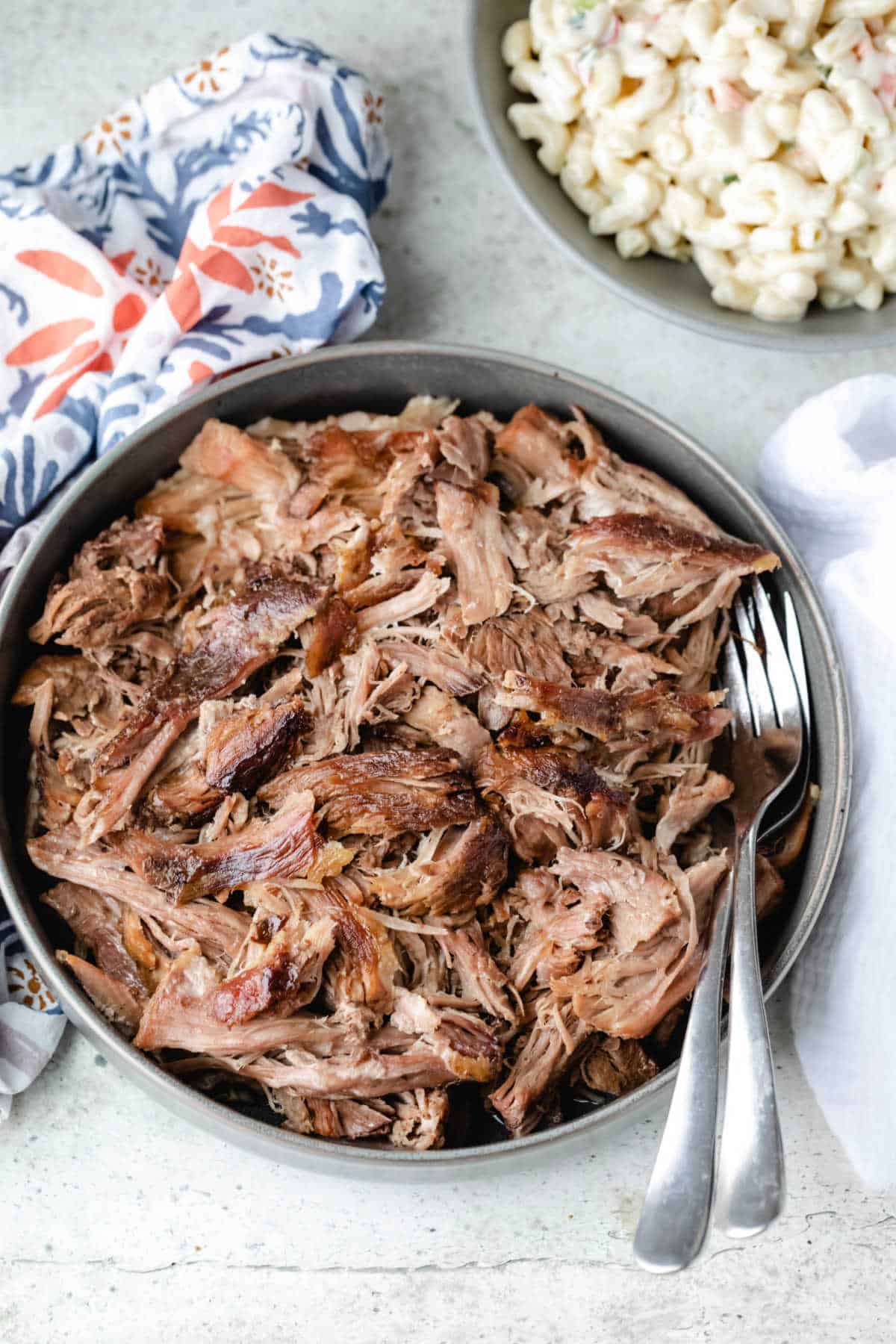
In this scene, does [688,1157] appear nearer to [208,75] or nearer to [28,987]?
[28,987]

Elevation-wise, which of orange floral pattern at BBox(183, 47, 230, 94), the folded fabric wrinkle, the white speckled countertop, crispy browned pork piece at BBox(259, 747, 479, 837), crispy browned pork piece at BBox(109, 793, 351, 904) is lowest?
the white speckled countertop

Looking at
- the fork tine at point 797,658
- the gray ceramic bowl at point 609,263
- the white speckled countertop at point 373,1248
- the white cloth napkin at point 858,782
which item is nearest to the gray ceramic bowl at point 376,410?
the fork tine at point 797,658

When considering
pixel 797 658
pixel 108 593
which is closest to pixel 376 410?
pixel 108 593

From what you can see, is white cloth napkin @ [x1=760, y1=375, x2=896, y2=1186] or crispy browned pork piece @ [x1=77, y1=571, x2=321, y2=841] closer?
crispy browned pork piece @ [x1=77, y1=571, x2=321, y2=841]

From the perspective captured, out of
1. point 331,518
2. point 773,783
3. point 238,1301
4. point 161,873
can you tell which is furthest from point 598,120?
point 238,1301

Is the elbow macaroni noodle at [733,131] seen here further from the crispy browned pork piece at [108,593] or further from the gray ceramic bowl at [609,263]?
the crispy browned pork piece at [108,593]

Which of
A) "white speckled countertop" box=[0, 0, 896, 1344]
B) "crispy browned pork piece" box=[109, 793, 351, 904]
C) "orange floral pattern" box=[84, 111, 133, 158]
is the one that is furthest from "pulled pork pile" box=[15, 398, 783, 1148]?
"orange floral pattern" box=[84, 111, 133, 158]

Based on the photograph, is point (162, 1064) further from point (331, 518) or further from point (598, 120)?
point (598, 120)

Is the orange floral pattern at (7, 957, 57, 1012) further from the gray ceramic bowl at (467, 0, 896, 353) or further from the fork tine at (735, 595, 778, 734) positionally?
the gray ceramic bowl at (467, 0, 896, 353)
